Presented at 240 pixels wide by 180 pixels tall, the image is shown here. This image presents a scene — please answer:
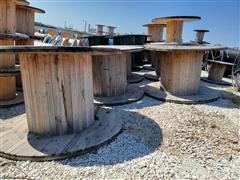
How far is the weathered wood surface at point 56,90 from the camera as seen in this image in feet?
8.29

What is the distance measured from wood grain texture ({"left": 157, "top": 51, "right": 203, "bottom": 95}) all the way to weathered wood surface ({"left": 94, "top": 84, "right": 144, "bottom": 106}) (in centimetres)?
Answer: 76

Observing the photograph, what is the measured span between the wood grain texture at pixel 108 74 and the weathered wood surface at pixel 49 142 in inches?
58.5

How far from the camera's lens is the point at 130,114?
3.71m

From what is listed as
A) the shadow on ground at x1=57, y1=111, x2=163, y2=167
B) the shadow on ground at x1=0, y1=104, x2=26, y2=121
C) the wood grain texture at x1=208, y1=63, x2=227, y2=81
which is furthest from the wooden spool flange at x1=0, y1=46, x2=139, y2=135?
the wood grain texture at x1=208, y1=63, x2=227, y2=81

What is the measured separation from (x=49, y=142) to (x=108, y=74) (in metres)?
2.26

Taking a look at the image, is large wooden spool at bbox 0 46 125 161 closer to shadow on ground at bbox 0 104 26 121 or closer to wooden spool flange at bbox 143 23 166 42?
shadow on ground at bbox 0 104 26 121

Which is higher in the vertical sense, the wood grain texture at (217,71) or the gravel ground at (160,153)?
the wood grain texture at (217,71)

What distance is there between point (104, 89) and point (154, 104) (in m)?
1.13

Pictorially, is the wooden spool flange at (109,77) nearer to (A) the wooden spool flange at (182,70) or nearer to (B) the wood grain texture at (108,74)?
(B) the wood grain texture at (108,74)

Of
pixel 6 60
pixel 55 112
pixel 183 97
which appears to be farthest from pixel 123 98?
pixel 6 60

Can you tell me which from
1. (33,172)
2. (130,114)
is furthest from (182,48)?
(33,172)

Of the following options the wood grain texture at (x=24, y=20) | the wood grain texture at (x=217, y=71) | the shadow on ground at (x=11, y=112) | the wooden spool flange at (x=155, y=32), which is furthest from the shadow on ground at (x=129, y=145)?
the wooden spool flange at (x=155, y=32)

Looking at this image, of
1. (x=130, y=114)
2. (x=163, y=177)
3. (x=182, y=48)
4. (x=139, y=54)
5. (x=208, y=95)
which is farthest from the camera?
(x=139, y=54)

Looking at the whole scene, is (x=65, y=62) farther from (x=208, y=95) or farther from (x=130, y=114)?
(x=208, y=95)
